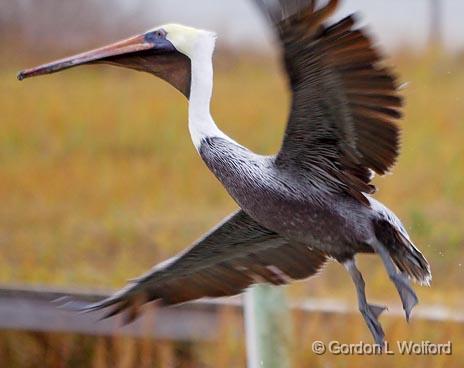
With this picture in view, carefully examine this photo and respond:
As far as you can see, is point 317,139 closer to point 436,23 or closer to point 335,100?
point 335,100

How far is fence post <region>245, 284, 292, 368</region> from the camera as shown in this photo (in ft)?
13.4

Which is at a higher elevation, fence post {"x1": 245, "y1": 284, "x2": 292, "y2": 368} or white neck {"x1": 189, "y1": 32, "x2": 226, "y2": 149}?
white neck {"x1": 189, "y1": 32, "x2": 226, "y2": 149}

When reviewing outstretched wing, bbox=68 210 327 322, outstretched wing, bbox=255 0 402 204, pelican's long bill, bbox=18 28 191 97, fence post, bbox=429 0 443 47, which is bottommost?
outstretched wing, bbox=68 210 327 322

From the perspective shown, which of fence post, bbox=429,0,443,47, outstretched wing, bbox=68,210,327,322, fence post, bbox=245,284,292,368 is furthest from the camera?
fence post, bbox=429,0,443,47

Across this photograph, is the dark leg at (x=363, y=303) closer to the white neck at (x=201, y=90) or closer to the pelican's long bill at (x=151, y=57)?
the white neck at (x=201, y=90)

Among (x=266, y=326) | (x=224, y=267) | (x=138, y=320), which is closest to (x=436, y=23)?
(x=138, y=320)

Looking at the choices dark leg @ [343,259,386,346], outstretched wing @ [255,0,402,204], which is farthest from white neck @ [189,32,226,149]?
dark leg @ [343,259,386,346]

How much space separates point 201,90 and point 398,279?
2.49 ft

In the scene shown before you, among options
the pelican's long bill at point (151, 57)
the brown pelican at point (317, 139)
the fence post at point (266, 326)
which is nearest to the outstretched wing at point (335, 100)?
the brown pelican at point (317, 139)

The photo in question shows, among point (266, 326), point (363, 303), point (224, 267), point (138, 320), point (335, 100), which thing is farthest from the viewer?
point (138, 320)

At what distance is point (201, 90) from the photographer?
10.7ft

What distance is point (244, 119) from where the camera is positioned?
8.54m

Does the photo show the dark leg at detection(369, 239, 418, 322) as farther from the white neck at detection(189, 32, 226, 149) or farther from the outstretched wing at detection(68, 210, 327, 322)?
the white neck at detection(189, 32, 226, 149)

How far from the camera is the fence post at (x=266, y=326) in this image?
4.09 metres
